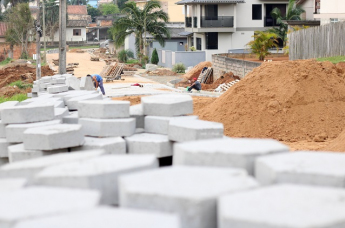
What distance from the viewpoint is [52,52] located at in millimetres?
79500

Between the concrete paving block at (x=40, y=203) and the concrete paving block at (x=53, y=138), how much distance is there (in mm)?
2251

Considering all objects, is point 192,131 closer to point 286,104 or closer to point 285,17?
point 286,104

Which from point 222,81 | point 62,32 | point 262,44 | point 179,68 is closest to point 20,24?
point 179,68

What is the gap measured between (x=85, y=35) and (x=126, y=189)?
97.6 meters

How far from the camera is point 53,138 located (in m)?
6.66

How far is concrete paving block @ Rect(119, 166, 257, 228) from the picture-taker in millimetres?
4012

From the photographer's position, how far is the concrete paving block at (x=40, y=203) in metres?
3.84

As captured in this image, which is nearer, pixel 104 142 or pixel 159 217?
pixel 159 217

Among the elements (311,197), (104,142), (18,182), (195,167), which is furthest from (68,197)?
(104,142)

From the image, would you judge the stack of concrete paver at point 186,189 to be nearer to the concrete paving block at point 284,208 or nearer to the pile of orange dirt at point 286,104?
the concrete paving block at point 284,208

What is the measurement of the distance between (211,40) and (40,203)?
158 ft

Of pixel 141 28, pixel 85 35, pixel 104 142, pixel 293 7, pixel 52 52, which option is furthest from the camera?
pixel 85 35

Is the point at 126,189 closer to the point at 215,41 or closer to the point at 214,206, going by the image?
the point at 214,206

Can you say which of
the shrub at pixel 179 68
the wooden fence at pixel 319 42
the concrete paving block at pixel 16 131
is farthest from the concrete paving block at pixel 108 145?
the shrub at pixel 179 68
